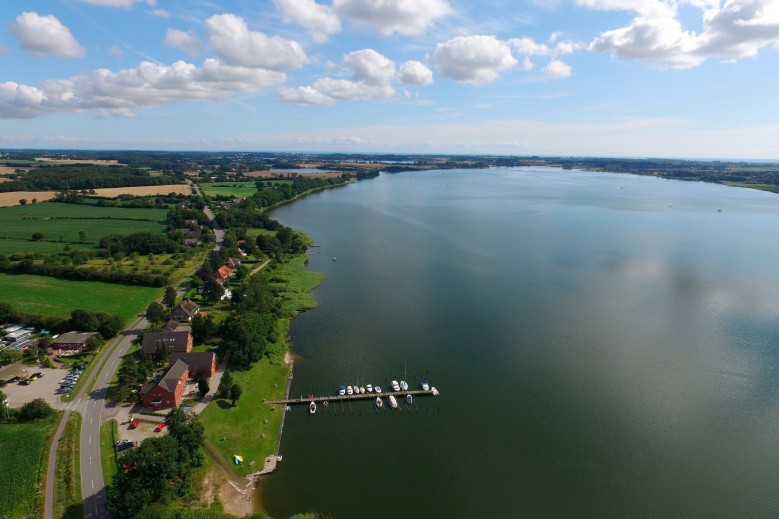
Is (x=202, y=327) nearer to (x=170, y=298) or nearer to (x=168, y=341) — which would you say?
(x=168, y=341)

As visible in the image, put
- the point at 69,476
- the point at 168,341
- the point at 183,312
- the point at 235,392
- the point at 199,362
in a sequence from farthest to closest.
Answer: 1. the point at 183,312
2. the point at 168,341
3. the point at 199,362
4. the point at 235,392
5. the point at 69,476

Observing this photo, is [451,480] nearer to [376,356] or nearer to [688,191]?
[376,356]

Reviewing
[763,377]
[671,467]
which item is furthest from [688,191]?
[671,467]

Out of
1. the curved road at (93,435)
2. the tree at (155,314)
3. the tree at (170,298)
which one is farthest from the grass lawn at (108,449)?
the tree at (170,298)

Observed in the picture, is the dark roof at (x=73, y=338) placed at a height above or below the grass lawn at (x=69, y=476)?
above

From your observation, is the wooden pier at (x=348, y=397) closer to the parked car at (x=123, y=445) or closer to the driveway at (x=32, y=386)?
the parked car at (x=123, y=445)

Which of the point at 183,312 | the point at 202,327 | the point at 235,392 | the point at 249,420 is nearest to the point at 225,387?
the point at 235,392

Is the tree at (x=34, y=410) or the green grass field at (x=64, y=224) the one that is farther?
the green grass field at (x=64, y=224)

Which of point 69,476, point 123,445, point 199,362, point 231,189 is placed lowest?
point 69,476
